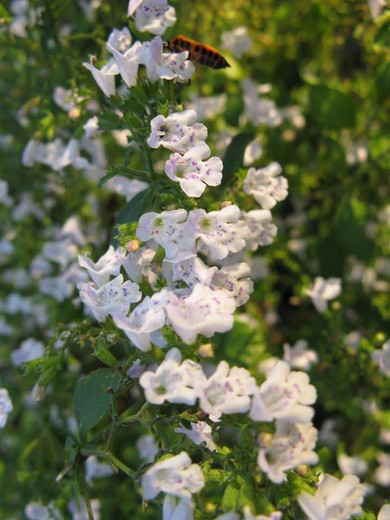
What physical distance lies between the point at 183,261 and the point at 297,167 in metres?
1.44

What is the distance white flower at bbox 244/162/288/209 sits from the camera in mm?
1609

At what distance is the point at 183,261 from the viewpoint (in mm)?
1327

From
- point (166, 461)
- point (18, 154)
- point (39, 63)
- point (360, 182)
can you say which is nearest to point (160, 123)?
point (166, 461)


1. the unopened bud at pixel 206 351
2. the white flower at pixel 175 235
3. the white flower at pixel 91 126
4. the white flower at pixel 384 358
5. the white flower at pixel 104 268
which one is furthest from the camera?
the white flower at pixel 384 358

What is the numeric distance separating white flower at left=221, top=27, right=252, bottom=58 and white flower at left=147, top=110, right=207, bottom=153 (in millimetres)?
1178

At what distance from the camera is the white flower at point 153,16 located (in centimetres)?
154

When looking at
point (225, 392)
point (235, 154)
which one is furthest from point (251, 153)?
point (225, 392)

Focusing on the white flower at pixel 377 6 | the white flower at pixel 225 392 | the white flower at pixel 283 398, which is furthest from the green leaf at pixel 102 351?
the white flower at pixel 377 6

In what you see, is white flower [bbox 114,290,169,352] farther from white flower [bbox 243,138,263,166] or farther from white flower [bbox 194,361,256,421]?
white flower [bbox 243,138,263,166]

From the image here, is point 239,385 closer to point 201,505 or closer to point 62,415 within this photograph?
point 201,505

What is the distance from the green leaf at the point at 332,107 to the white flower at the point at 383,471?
1.29 metres

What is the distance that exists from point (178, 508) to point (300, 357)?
3.44ft

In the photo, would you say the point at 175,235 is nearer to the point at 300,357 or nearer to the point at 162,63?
the point at 162,63

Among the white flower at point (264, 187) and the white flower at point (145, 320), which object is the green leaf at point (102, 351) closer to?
the white flower at point (145, 320)
